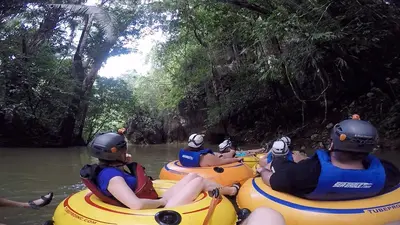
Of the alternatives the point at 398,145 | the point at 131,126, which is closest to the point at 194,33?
the point at 398,145

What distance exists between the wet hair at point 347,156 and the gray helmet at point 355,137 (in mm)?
52

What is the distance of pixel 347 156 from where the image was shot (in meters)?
2.99

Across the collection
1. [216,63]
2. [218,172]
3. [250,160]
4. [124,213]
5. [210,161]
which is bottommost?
[250,160]

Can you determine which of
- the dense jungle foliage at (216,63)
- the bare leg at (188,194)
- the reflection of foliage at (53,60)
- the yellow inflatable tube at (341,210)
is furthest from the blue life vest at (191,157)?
the reflection of foliage at (53,60)

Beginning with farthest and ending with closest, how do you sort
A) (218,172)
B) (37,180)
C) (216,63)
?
(216,63) → (37,180) → (218,172)

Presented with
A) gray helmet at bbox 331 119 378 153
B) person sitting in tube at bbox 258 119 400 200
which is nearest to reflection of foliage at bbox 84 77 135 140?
person sitting in tube at bbox 258 119 400 200

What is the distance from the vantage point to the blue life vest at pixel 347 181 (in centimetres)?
297

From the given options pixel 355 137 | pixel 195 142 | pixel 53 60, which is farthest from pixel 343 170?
pixel 53 60

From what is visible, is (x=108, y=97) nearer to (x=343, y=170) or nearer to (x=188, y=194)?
(x=188, y=194)

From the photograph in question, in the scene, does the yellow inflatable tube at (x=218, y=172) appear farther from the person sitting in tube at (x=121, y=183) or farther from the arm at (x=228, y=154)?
the person sitting in tube at (x=121, y=183)

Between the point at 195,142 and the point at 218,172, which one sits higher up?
the point at 195,142

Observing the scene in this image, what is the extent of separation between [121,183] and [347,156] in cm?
162

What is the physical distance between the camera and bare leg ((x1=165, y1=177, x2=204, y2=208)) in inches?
131

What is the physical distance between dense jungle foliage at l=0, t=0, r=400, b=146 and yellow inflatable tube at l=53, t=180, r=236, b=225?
20.4ft
